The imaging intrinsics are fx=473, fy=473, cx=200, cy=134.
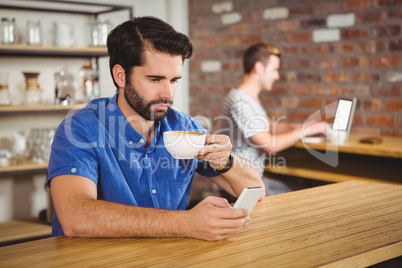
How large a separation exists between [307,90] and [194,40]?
131 cm

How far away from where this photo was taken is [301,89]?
3.54 m

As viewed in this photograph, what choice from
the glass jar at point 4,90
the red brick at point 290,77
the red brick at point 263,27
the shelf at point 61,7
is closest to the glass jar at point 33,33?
the shelf at point 61,7

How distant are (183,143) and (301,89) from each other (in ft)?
7.82

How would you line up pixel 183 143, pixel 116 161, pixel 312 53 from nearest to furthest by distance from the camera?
pixel 183 143 < pixel 116 161 < pixel 312 53

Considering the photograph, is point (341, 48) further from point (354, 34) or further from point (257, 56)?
point (257, 56)

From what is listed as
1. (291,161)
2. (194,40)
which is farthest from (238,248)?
(194,40)

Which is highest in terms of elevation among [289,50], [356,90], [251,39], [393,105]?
[251,39]

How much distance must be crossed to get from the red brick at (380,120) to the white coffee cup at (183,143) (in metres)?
2.16

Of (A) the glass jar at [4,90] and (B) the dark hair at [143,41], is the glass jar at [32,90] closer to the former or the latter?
(A) the glass jar at [4,90]

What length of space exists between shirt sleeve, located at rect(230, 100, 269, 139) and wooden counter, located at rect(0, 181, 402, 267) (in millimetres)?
1429

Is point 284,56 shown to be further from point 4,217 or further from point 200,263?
point 200,263

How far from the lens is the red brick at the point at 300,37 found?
11.4ft

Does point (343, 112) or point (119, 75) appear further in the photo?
point (343, 112)

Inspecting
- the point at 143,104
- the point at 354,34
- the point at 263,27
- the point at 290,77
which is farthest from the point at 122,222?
the point at 263,27
